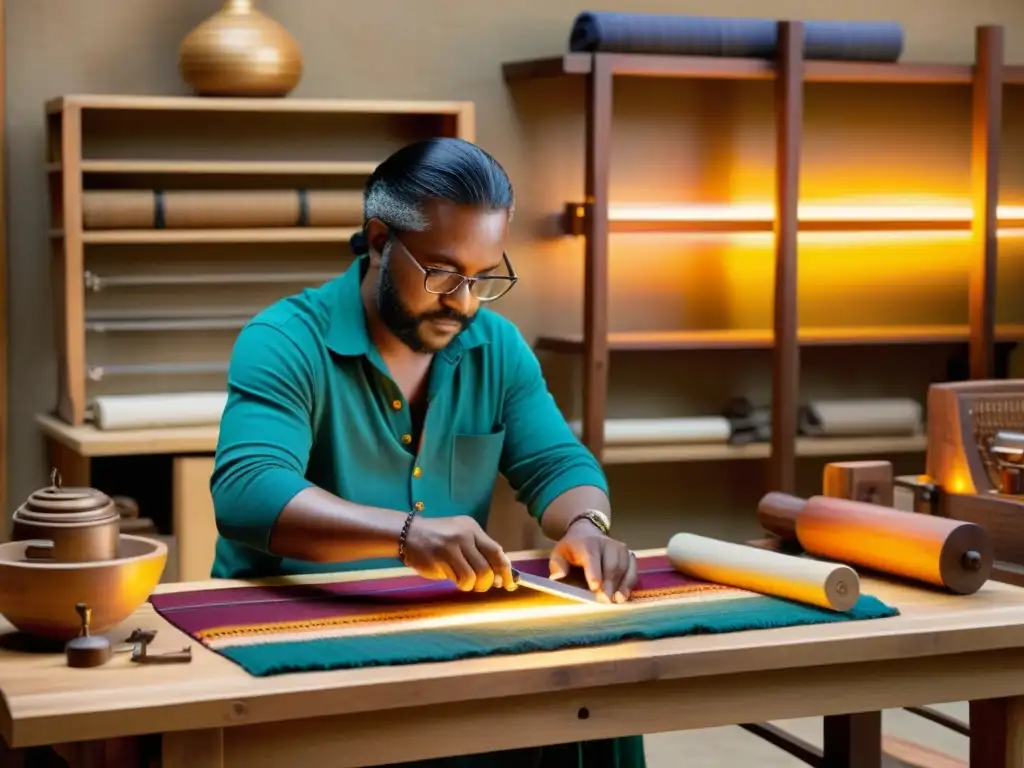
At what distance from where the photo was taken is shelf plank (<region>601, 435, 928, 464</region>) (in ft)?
15.6

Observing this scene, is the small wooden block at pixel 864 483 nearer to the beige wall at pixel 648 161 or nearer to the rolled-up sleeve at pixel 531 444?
the rolled-up sleeve at pixel 531 444

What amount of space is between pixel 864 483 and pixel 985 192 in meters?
2.59

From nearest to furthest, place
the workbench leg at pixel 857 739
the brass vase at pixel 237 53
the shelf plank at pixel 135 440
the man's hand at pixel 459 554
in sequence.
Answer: the man's hand at pixel 459 554 → the workbench leg at pixel 857 739 → the shelf plank at pixel 135 440 → the brass vase at pixel 237 53

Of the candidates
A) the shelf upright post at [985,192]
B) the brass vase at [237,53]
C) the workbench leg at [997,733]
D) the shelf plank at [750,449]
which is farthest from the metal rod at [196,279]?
the workbench leg at [997,733]

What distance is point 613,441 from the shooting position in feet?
15.5

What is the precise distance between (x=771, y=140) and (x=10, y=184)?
2403 mm

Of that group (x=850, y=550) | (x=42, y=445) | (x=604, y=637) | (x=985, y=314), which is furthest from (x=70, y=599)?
(x=985, y=314)

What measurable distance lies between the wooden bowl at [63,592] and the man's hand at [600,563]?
0.61m

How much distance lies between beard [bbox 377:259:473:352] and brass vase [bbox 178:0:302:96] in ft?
6.84

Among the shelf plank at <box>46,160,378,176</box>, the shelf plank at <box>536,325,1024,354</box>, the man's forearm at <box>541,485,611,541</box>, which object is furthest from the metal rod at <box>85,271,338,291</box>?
the man's forearm at <box>541,485,611,541</box>

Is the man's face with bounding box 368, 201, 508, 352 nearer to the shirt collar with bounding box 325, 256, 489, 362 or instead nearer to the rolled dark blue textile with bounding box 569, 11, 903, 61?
the shirt collar with bounding box 325, 256, 489, 362

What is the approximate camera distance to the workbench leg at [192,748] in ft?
5.26

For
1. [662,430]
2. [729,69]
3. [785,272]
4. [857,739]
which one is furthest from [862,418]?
[857,739]

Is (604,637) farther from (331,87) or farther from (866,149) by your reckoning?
(866,149)
